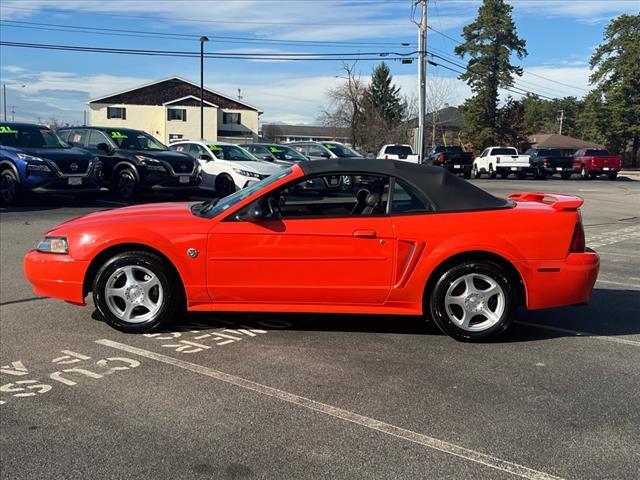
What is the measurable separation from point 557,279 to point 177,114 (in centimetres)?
5728

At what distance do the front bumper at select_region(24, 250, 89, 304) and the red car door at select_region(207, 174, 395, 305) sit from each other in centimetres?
111

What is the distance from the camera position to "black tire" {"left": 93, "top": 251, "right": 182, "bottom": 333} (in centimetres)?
502

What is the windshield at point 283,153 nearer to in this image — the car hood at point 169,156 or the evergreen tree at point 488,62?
the car hood at point 169,156

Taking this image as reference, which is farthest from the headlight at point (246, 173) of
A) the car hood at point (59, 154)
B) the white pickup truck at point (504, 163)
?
the white pickup truck at point (504, 163)

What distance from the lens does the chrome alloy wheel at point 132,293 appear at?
508cm

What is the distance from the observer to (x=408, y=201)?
196 inches

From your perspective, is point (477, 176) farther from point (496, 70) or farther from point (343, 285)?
point (343, 285)

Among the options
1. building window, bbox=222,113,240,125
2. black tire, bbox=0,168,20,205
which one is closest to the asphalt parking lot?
black tire, bbox=0,168,20,205

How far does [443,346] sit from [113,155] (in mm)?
12298

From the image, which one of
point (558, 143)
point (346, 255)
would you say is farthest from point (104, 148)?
point (558, 143)

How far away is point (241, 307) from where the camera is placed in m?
5.04

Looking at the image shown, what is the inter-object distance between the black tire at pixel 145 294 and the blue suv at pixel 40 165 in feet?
29.5

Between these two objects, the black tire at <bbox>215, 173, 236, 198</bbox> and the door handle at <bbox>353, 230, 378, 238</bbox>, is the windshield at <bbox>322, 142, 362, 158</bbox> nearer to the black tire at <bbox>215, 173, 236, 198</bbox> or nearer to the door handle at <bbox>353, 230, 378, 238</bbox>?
the black tire at <bbox>215, 173, 236, 198</bbox>

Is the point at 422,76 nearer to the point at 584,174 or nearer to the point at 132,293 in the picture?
the point at 584,174
